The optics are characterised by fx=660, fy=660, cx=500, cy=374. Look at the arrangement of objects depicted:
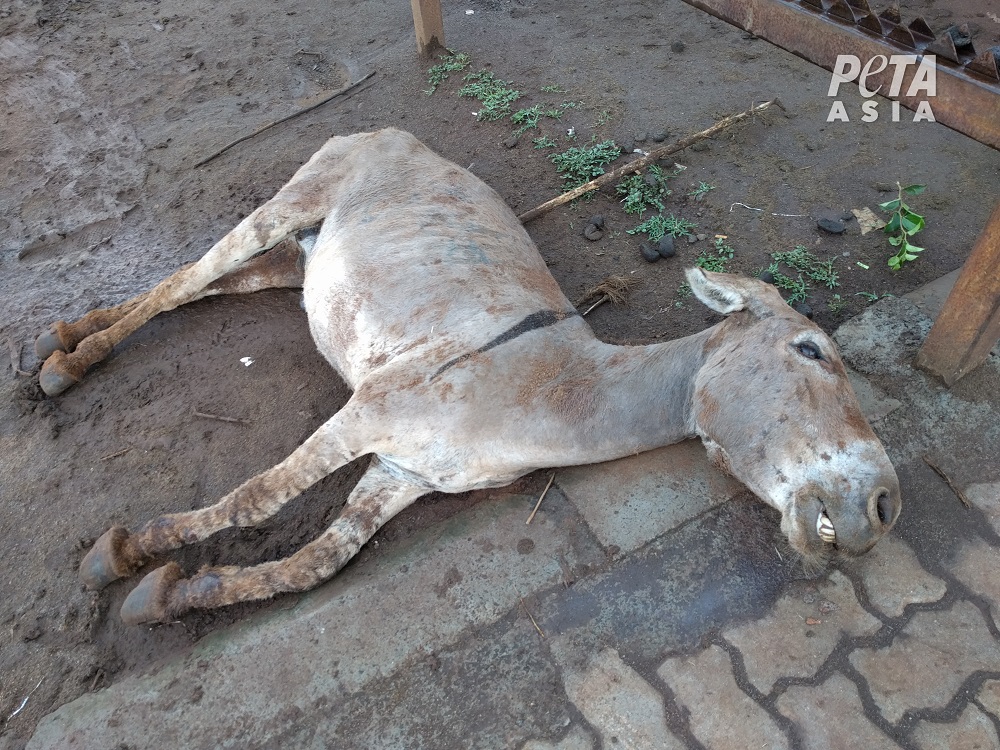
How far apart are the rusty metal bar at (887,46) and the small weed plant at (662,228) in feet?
5.27

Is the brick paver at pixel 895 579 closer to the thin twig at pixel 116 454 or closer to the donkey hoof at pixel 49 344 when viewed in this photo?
the thin twig at pixel 116 454

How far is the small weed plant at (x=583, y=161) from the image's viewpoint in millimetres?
4734

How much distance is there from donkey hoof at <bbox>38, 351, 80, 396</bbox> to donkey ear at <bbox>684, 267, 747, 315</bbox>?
10.5ft

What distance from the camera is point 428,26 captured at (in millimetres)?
5930

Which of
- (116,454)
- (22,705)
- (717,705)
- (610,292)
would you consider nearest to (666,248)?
(610,292)

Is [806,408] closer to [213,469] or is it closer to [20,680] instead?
[213,469]

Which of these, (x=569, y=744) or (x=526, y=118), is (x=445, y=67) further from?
(x=569, y=744)

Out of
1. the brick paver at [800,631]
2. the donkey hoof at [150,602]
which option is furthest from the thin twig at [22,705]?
the brick paver at [800,631]

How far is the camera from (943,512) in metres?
2.80

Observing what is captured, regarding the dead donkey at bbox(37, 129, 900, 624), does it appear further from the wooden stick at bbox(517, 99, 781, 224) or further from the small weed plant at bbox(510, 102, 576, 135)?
the small weed plant at bbox(510, 102, 576, 135)

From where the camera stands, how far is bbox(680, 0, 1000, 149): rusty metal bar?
217cm

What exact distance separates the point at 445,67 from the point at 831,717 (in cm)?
567

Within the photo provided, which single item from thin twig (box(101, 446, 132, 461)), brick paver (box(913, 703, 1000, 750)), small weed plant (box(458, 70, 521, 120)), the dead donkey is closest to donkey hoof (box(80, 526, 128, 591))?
the dead donkey

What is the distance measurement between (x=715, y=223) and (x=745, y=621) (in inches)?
107
